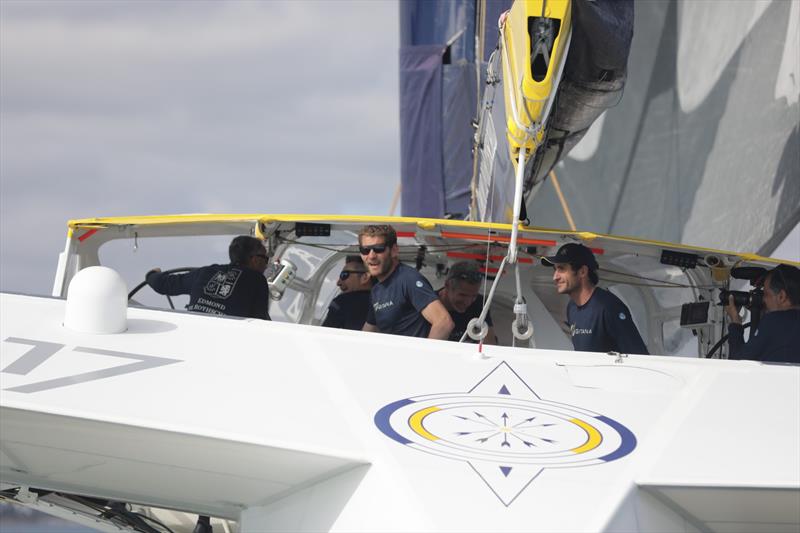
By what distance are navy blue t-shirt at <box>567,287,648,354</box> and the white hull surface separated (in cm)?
83

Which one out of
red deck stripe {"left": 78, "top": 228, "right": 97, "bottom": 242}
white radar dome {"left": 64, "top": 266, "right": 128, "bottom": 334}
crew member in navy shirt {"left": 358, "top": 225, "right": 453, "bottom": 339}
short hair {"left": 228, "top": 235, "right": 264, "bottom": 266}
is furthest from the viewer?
red deck stripe {"left": 78, "top": 228, "right": 97, "bottom": 242}

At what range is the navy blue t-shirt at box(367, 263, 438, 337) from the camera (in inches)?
178

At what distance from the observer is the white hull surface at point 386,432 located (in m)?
2.53

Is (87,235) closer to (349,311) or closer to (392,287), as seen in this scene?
(349,311)

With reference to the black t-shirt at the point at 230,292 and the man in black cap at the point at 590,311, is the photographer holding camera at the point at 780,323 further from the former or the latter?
the black t-shirt at the point at 230,292

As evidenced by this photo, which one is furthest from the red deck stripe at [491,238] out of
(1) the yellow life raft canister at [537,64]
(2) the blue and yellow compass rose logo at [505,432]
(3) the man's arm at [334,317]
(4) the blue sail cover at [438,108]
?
(4) the blue sail cover at [438,108]

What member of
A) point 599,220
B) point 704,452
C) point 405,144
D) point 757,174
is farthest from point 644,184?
point 704,452

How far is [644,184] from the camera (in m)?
9.30

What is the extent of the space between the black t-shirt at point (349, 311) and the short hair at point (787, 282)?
218cm

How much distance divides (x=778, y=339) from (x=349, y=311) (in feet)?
7.74

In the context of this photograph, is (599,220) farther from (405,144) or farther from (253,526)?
(253,526)

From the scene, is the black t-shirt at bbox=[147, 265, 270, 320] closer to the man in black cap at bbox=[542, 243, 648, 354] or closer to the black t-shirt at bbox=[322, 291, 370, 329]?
the black t-shirt at bbox=[322, 291, 370, 329]

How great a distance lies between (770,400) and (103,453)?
190 centimetres

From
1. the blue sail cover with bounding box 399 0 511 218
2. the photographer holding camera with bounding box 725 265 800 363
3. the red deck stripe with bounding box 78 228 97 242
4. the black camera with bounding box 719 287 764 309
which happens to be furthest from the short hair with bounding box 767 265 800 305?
the blue sail cover with bounding box 399 0 511 218
